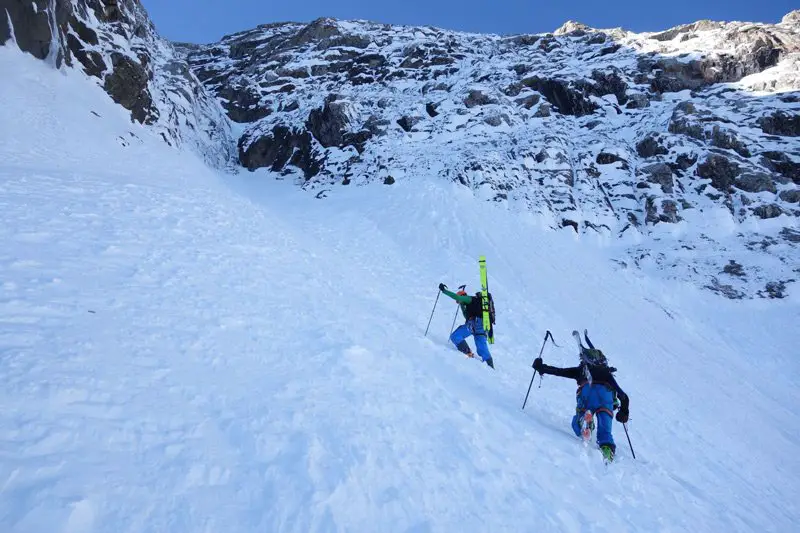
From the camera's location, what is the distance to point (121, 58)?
26719 mm

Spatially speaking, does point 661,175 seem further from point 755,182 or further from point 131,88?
point 131,88

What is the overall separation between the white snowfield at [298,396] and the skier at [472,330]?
280 mm

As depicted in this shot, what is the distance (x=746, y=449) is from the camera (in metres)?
9.45

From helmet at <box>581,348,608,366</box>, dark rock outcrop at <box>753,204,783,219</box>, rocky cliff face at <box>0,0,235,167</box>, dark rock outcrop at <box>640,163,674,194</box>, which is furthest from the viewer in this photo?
dark rock outcrop at <box>640,163,674,194</box>

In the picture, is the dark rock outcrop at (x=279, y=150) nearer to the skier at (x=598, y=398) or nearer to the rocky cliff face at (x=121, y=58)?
the rocky cliff face at (x=121, y=58)

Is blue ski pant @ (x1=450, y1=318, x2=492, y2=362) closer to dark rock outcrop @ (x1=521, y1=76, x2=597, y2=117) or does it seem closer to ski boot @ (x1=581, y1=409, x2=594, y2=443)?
ski boot @ (x1=581, y1=409, x2=594, y2=443)

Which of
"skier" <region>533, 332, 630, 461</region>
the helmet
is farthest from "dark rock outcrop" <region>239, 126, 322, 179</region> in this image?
"skier" <region>533, 332, 630, 461</region>

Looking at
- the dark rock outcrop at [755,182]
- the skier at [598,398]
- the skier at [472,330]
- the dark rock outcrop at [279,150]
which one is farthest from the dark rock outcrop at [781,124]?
the skier at [598,398]

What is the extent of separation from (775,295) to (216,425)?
73.6 feet

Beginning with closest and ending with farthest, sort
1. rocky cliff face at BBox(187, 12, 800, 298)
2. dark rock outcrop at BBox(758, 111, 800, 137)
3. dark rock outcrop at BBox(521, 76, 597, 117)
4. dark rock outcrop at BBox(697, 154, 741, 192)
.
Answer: rocky cliff face at BBox(187, 12, 800, 298) < dark rock outcrop at BBox(697, 154, 741, 192) < dark rock outcrop at BBox(758, 111, 800, 137) < dark rock outcrop at BBox(521, 76, 597, 117)

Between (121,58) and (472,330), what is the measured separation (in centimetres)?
2972

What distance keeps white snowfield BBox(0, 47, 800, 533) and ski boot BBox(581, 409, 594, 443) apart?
18cm

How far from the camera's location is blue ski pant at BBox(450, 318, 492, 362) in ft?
29.2

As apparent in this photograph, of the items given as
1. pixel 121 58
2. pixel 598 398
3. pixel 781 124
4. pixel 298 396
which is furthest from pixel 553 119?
pixel 298 396
